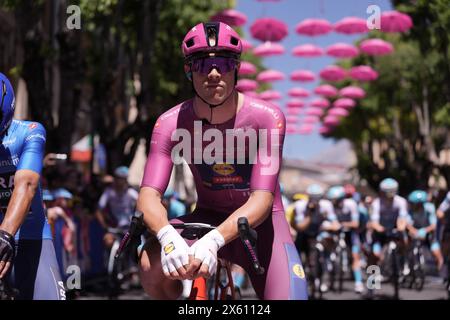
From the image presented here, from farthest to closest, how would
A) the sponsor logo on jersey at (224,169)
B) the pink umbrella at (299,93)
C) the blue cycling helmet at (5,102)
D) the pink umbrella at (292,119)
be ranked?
1. the pink umbrella at (292,119)
2. the pink umbrella at (299,93)
3. the sponsor logo on jersey at (224,169)
4. the blue cycling helmet at (5,102)

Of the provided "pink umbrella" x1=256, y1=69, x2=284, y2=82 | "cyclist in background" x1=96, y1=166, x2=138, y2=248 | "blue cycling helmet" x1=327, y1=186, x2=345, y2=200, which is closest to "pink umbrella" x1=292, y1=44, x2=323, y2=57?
"pink umbrella" x1=256, y1=69, x2=284, y2=82

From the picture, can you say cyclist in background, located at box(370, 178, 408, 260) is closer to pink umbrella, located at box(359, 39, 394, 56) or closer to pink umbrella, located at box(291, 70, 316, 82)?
pink umbrella, located at box(359, 39, 394, 56)

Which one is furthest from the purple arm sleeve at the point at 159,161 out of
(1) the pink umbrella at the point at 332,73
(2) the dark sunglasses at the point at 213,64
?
(1) the pink umbrella at the point at 332,73

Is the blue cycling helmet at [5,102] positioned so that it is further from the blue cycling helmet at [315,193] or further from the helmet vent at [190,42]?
the blue cycling helmet at [315,193]

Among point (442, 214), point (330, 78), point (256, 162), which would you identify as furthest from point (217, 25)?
point (330, 78)

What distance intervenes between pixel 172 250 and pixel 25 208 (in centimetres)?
85

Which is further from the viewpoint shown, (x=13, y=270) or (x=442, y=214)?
(x=442, y=214)

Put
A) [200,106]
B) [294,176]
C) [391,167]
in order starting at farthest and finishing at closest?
1. [294,176]
2. [391,167]
3. [200,106]

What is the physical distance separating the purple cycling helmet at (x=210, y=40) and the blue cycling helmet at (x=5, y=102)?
913 millimetres

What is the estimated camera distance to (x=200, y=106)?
4.93 metres

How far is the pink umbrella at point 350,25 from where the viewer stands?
74.8 feet

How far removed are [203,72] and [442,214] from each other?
9792 millimetres

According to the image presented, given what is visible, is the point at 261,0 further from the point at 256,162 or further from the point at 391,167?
the point at 391,167

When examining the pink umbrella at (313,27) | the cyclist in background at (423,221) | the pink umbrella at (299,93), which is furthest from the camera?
the pink umbrella at (299,93)
